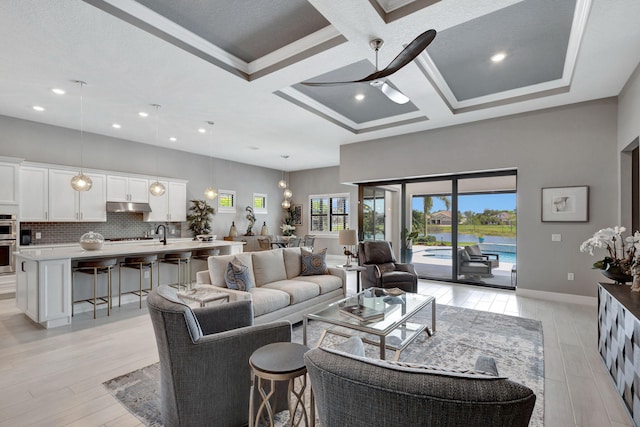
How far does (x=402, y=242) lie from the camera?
7.08 metres

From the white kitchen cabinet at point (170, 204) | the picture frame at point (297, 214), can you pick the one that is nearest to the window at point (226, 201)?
the white kitchen cabinet at point (170, 204)

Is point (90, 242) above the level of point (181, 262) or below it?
above

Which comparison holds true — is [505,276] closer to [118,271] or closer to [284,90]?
[284,90]

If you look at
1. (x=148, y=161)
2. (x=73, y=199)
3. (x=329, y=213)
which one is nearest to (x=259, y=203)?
(x=329, y=213)

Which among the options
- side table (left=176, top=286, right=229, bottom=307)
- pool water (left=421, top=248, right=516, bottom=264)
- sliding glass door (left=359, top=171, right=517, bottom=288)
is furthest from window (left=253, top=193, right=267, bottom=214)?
side table (left=176, top=286, right=229, bottom=307)

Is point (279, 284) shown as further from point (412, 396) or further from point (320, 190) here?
point (320, 190)

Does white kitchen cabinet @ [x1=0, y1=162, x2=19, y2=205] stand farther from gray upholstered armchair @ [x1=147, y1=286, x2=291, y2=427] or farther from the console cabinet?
the console cabinet

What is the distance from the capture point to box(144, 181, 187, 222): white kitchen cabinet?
7328 millimetres

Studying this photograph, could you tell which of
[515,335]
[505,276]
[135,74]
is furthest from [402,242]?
[135,74]

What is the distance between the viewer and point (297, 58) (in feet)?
11.6

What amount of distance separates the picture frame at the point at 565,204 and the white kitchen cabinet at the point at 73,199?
8405mm

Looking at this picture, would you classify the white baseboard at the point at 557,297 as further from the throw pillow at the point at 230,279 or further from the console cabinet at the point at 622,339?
the throw pillow at the point at 230,279

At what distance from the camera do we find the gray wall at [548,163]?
473cm

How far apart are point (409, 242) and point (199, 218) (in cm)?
542
